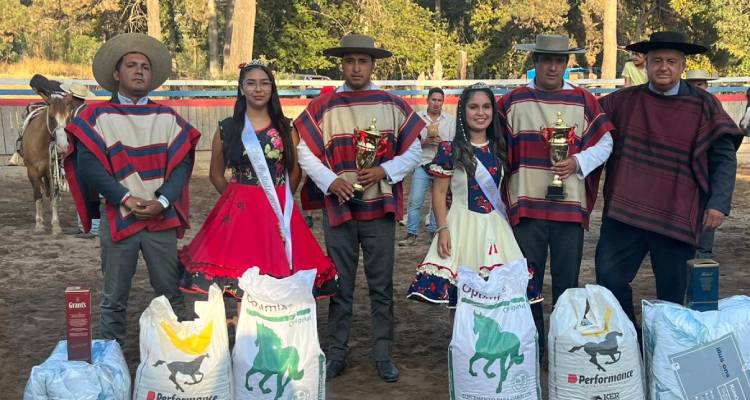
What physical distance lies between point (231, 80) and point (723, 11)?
18.4m

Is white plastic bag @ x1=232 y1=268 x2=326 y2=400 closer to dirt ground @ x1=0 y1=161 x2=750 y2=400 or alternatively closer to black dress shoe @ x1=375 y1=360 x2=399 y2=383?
dirt ground @ x1=0 y1=161 x2=750 y2=400

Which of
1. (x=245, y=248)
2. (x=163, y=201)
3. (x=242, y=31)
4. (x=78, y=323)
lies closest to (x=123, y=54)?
(x=163, y=201)

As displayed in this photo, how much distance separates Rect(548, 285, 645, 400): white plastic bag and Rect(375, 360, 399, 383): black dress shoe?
1242mm

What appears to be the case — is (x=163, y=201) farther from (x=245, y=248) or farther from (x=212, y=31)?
(x=212, y=31)

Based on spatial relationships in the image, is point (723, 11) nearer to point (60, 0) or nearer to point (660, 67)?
point (60, 0)

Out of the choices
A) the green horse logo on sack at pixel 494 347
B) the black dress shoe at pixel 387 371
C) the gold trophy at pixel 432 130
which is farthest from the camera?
the gold trophy at pixel 432 130

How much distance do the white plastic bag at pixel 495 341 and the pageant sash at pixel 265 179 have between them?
1227mm

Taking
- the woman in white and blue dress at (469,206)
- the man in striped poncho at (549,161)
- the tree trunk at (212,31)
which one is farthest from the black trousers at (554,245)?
the tree trunk at (212,31)

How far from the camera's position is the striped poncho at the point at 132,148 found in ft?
15.3

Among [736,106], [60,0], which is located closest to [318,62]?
[60,0]

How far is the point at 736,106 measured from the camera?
20.6 meters

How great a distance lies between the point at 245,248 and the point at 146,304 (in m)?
2.61

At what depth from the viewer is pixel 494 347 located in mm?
4062

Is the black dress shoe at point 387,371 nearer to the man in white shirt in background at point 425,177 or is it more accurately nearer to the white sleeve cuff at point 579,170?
the white sleeve cuff at point 579,170
